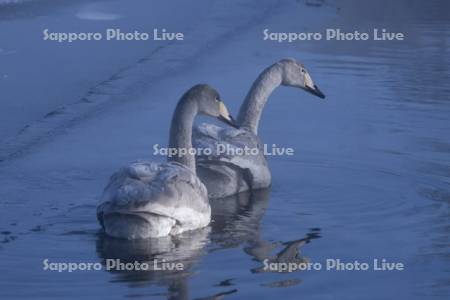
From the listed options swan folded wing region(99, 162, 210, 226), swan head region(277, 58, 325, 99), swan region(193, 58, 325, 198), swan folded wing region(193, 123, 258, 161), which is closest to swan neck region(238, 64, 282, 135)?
swan head region(277, 58, 325, 99)

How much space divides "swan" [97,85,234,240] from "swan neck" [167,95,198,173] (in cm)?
37

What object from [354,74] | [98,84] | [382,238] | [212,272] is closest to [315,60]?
[354,74]

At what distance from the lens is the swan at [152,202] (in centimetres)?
862

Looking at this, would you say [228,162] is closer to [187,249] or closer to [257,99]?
[257,99]

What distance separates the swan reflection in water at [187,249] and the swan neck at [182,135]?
529 millimetres

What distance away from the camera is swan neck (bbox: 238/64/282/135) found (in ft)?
37.5

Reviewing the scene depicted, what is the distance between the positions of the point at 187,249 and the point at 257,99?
118 inches

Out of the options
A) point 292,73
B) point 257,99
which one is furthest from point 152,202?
point 292,73

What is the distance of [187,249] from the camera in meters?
8.84

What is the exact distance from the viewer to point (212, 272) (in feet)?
26.9

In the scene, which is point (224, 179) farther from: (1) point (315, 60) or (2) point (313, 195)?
(1) point (315, 60)

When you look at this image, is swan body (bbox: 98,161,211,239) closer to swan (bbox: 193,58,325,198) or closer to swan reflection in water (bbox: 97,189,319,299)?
swan reflection in water (bbox: 97,189,319,299)

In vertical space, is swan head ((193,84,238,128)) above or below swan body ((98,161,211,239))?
above

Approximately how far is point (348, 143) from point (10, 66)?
196 inches
